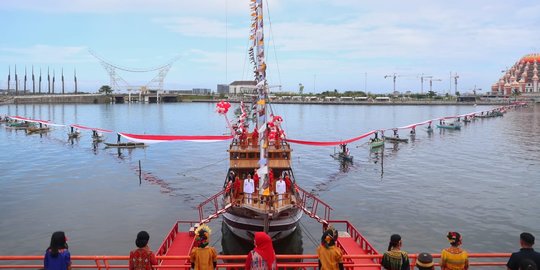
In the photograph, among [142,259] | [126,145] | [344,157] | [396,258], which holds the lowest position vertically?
[344,157]

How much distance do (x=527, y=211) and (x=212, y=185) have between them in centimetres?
2843

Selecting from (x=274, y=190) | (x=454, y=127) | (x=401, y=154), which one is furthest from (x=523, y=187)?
(x=454, y=127)

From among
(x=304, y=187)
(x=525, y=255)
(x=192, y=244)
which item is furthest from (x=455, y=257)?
(x=304, y=187)

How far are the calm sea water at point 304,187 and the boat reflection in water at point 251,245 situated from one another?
0.79ft

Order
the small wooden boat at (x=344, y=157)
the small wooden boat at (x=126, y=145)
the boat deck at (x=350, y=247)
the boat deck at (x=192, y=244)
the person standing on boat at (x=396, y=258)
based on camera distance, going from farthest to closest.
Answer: the small wooden boat at (x=126, y=145)
the small wooden boat at (x=344, y=157)
the boat deck at (x=350, y=247)
the boat deck at (x=192, y=244)
the person standing on boat at (x=396, y=258)

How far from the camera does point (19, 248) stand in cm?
2648

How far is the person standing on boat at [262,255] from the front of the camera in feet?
32.2

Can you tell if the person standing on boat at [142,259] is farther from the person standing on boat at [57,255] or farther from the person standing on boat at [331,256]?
the person standing on boat at [331,256]

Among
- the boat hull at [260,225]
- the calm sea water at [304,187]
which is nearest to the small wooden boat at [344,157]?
the calm sea water at [304,187]

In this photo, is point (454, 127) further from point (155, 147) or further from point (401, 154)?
point (155, 147)

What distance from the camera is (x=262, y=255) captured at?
32.3 feet

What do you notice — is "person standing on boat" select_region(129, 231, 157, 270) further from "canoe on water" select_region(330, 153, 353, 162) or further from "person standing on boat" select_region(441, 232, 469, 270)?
"canoe on water" select_region(330, 153, 353, 162)

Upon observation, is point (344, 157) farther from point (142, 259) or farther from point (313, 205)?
point (142, 259)

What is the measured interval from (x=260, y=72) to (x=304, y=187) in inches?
907
